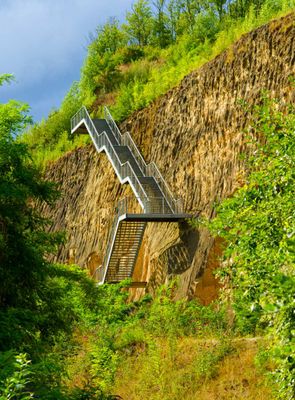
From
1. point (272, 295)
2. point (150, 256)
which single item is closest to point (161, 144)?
point (150, 256)

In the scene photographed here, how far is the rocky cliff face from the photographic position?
25.0m

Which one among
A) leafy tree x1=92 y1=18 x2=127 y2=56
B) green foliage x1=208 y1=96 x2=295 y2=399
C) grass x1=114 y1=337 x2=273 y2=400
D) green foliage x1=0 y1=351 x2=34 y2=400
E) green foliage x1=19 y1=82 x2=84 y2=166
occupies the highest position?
leafy tree x1=92 y1=18 x2=127 y2=56

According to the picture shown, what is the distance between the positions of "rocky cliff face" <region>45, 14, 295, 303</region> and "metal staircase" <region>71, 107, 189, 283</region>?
1.43 ft

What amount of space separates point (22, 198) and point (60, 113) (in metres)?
30.4

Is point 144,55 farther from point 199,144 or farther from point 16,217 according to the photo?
point 16,217

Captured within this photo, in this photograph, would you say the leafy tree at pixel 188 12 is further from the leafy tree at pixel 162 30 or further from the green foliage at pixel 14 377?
the green foliage at pixel 14 377

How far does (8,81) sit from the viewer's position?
616 inches

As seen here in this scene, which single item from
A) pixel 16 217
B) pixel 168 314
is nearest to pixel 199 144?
pixel 168 314

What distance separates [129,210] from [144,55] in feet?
51.6

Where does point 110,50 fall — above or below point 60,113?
above

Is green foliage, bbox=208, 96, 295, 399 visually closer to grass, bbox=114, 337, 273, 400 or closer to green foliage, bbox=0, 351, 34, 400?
green foliage, bbox=0, 351, 34, 400

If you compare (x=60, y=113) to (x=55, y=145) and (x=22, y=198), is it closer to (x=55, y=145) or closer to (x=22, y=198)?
(x=55, y=145)

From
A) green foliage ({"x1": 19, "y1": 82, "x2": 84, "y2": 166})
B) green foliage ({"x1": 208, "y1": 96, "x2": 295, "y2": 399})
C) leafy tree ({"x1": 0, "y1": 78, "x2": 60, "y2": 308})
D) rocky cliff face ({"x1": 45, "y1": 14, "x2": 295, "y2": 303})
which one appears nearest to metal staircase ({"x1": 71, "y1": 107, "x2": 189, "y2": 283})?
rocky cliff face ({"x1": 45, "y1": 14, "x2": 295, "y2": 303})

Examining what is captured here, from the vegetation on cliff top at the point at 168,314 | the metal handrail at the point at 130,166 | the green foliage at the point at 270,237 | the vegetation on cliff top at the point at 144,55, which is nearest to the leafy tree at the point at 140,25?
the vegetation on cliff top at the point at 144,55
